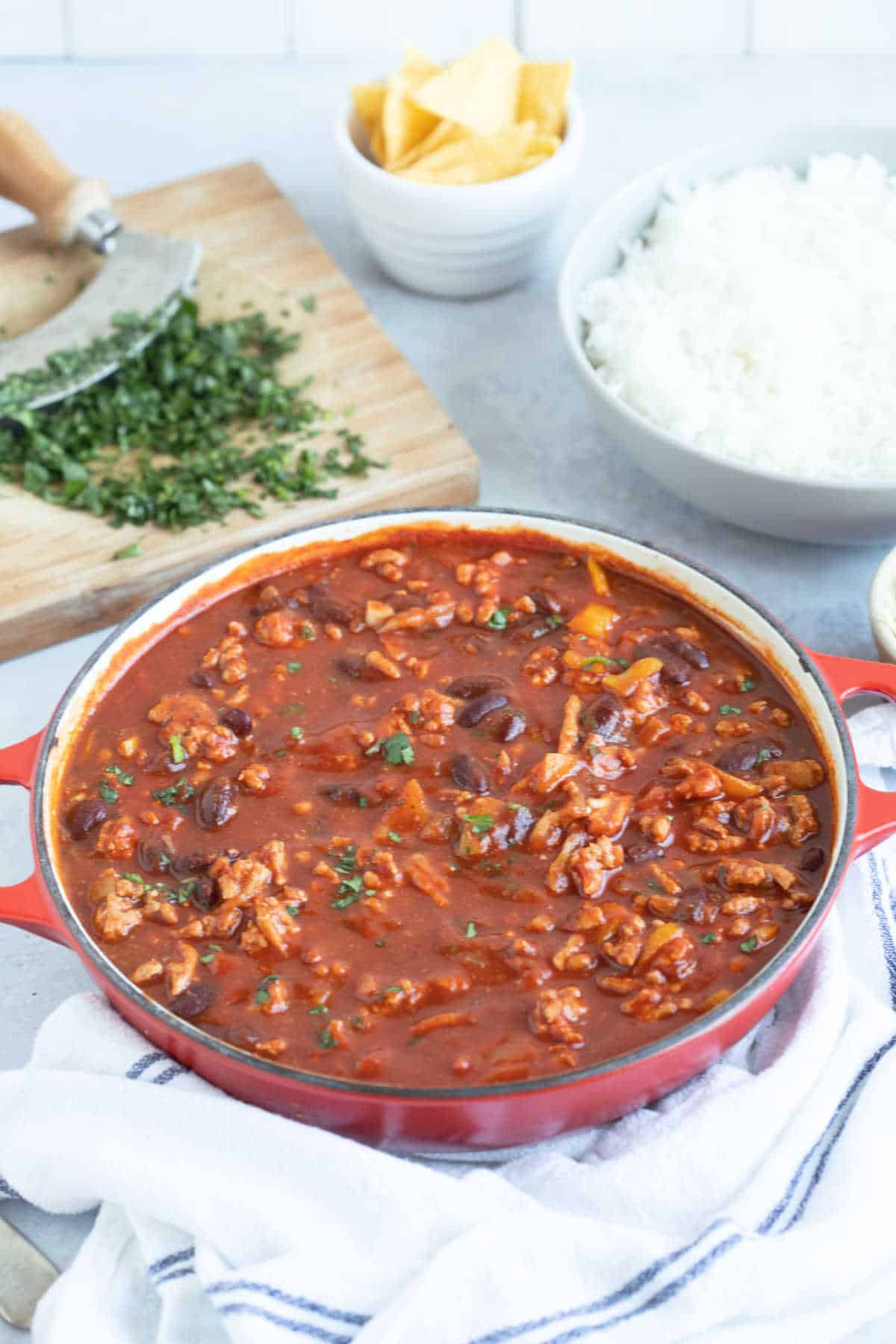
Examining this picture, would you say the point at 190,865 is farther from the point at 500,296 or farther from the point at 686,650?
the point at 500,296

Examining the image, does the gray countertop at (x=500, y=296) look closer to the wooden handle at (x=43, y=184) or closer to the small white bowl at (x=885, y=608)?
the small white bowl at (x=885, y=608)

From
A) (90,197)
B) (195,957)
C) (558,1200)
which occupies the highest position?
(90,197)

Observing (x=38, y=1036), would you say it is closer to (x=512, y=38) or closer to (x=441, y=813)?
(x=441, y=813)

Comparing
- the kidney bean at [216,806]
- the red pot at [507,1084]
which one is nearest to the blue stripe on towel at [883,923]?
the red pot at [507,1084]

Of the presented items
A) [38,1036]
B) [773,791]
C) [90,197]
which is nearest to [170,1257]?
[38,1036]

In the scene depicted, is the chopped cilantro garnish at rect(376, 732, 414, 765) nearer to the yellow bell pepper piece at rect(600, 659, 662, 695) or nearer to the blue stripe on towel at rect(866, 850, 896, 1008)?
the yellow bell pepper piece at rect(600, 659, 662, 695)

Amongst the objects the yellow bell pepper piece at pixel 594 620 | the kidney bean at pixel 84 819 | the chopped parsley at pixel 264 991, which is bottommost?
the chopped parsley at pixel 264 991
